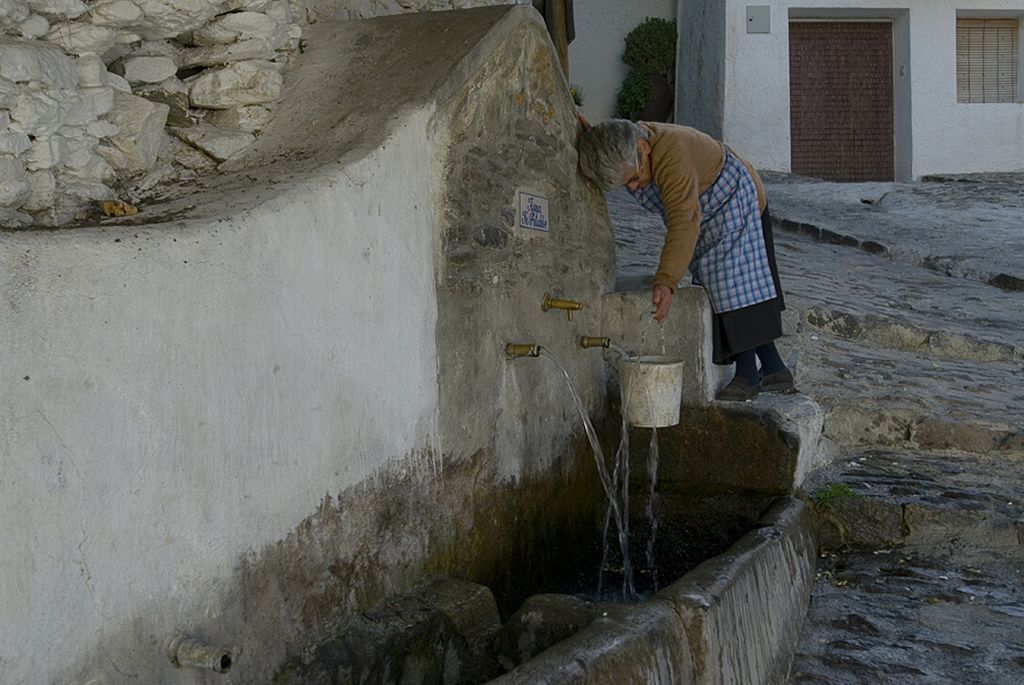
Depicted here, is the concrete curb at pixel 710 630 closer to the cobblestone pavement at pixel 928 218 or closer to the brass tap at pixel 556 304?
the brass tap at pixel 556 304

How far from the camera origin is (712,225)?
4.62m

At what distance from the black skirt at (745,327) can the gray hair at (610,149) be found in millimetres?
752

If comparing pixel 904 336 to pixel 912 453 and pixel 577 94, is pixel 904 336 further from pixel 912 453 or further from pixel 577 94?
pixel 577 94

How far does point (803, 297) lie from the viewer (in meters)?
6.53

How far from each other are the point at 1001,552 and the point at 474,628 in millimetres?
2163

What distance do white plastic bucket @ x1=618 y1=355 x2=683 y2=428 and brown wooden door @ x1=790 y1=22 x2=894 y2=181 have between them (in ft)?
29.2

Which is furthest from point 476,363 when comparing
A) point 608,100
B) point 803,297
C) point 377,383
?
point 608,100

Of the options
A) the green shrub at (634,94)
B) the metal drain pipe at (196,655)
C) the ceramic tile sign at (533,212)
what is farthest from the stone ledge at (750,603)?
the green shrub at (634,94)

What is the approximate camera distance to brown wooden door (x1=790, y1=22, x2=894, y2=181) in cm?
1242

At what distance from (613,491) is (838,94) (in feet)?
30.2

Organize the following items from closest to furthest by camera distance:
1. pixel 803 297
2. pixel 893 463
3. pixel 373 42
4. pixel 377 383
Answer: pixel 377 383
pixel 373 42
pixel 893 463
pixel 803 297

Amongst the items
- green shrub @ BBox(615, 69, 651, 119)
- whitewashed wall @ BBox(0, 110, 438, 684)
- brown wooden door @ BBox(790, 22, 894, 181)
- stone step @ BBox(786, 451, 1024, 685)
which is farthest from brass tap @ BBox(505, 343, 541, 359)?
green shrub @ BBox(615, 69, 651, 119)

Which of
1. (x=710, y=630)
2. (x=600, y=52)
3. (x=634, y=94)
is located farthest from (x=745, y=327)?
(x=600, y=52)

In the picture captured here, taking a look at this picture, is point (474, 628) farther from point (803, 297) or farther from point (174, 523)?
point (803, 297)
